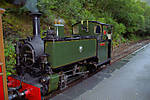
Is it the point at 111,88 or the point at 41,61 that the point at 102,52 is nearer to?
the point at 111,88

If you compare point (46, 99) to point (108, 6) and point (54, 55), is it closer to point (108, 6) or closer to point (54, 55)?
point (54, 55)

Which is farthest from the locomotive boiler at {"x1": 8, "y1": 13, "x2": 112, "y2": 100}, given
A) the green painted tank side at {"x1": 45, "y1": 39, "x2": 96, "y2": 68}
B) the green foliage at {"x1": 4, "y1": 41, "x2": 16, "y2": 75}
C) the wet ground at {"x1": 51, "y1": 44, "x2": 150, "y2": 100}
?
the green foliage at {"x1": 4, "y1": 41, "x2": 16, "y2": 75}

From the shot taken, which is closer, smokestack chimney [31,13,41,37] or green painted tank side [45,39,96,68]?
green painted tank side [45,39,96,68]

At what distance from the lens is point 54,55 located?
3785 millimetres

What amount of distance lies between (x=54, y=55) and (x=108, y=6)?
59.1ft

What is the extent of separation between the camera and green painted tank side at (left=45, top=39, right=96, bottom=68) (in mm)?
3799

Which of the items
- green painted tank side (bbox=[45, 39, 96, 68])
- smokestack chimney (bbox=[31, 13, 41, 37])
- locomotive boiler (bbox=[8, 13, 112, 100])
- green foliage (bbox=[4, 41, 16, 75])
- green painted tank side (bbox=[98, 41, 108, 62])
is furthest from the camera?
green painted tank side (bbox=[98, 41, 108, 62])

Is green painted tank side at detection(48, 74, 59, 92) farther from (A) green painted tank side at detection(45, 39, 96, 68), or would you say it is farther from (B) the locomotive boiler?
(A) green painted tank side at detection(45, 39, 96, 68)

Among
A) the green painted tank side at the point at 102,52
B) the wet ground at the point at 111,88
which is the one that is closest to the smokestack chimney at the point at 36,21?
the wet ground at the point at 111,88

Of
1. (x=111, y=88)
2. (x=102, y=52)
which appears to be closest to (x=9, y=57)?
(x=102, y=52)

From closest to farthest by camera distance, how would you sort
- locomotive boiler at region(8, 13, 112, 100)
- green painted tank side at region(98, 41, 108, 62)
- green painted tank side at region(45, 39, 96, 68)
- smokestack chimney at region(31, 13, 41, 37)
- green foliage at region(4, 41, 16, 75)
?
locomotive boiler at region(8, 13, 112, 100), green painted tank side at region(45, 39, 96, 68), smokestack chimney at region(31, 13, 41, 37), green foliage at region(4, 41, 16, 75), green painted tank side at region(98, 41, 108, 62)

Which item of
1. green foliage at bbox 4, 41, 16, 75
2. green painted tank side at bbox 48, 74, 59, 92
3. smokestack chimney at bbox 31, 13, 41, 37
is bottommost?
green painted tank side at bbox 48, 74, 59, 92

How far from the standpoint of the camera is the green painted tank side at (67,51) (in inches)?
150

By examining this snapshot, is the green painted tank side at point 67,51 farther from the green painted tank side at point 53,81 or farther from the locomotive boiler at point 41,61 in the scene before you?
the green painted tank side at point 53,81
